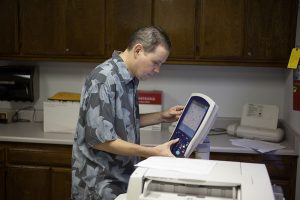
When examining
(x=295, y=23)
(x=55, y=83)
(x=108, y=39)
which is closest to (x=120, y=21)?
(x=108, y=39)

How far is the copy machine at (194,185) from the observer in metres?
1.17

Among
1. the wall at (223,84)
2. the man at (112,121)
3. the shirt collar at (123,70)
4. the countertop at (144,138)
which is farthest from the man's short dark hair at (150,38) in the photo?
the wall at (223,84)

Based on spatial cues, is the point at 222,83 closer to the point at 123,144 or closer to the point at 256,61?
the point at 256,61

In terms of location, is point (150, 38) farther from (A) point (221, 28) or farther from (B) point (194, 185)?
(A) point (221, 28)

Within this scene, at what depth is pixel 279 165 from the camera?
257 centimetres

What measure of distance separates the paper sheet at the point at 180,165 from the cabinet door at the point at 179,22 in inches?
63.7

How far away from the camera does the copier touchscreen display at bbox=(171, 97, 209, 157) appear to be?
1433 mm

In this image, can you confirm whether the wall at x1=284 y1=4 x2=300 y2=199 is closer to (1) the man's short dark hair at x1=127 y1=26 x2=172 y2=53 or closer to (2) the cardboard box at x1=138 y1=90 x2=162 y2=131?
(2) the cardboard box at x1=138 y1=90 x2=162 y2=131

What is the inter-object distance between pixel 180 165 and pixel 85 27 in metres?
1.92

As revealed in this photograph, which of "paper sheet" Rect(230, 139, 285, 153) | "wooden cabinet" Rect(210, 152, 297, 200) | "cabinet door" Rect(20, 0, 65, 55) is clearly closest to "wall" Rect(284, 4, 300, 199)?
"wooden cabinet" Rect(210, 152, 297, 200)

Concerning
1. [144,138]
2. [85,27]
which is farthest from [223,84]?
[85,27]

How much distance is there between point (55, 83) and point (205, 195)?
242 centimetres

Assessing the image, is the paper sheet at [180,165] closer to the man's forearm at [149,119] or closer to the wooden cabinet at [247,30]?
the man's forearm at [149,119]

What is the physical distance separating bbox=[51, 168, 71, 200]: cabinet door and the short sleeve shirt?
1119mm
